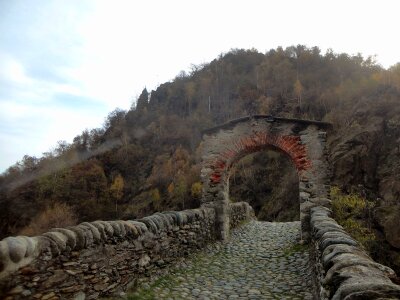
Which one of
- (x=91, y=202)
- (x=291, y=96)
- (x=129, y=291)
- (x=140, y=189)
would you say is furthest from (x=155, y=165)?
(x=129, y=291)

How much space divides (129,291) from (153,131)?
66840 millimetres

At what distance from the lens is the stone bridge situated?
310 centimetres

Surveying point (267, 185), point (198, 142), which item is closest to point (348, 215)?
point (267, 185)

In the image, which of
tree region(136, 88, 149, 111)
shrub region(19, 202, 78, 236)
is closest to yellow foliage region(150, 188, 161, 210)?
shrub region(19, 202, 78, 236)

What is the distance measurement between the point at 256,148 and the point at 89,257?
23.5ft

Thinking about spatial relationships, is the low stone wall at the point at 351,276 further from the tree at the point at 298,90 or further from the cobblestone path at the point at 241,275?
the tree at the point at 298,90

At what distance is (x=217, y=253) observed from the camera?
8.59 m

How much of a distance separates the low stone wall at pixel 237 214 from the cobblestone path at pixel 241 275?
101 inches

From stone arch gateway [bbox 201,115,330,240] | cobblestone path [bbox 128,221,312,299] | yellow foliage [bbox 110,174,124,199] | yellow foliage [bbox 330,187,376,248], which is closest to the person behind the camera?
cobblestone path [bbox 128,221,312,299]

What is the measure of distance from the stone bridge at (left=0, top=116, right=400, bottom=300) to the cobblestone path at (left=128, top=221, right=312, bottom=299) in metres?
0.02

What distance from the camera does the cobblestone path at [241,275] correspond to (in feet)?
17.6

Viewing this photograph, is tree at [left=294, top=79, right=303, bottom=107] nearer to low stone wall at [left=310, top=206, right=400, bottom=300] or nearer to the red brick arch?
the red brick arch

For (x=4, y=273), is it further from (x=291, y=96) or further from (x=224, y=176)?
(x=291, y=96)

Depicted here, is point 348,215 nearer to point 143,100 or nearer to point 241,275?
point 241,275
